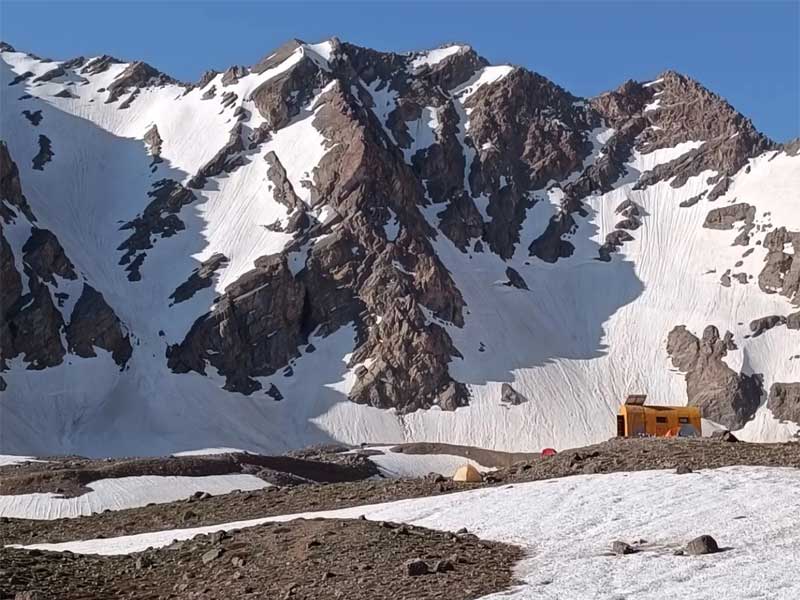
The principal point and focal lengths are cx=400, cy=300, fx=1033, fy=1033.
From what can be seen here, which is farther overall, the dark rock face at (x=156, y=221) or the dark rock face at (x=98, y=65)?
the dark rock face at (x=98, y=65)

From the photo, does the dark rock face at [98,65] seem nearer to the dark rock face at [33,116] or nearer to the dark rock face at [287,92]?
the dark rock face at [33,116]

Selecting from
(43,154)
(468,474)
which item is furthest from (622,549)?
(43,154)

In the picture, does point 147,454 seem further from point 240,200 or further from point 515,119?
point 515,119

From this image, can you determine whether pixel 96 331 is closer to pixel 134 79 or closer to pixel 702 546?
pixel 134 79

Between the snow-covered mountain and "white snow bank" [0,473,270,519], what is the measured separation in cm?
4642

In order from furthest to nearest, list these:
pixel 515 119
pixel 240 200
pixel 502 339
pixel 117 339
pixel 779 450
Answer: pixel 515 119 → pixel 240 200 → pixel 502 339 → pixel 117 339 → pixel 779 450

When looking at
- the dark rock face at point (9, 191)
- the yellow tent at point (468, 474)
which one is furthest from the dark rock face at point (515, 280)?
the yellow tent at point (468, 474)

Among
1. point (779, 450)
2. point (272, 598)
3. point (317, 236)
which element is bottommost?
point (272, 598)

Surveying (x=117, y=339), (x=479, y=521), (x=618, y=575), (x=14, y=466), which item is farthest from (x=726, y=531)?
(x=117, y=339)

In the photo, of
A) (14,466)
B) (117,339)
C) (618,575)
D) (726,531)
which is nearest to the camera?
(618,575)

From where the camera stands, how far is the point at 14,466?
228ft

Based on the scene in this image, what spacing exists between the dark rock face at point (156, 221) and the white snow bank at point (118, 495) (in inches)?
3349

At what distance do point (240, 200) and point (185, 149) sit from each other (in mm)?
17430

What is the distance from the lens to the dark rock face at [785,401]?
123m
